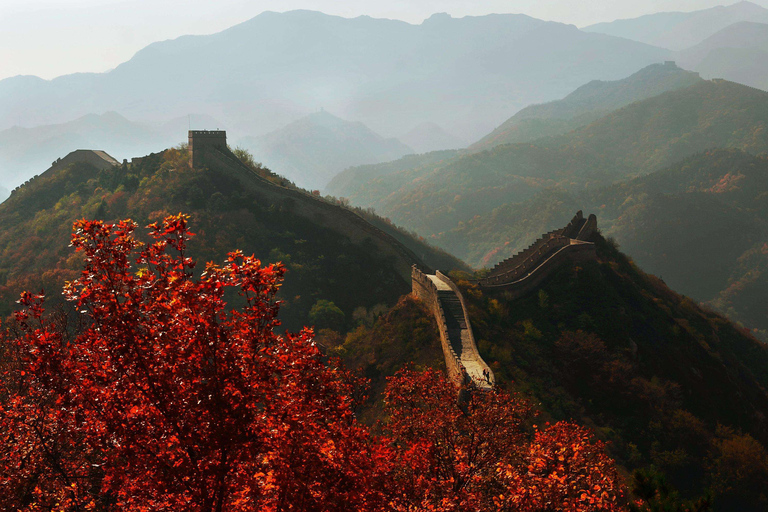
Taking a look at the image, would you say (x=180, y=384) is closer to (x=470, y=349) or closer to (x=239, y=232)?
(x=470, y=349)

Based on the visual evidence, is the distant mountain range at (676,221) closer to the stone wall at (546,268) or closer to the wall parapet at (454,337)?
the stone wall at (546,268)

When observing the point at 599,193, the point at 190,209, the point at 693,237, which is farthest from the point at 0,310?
the point at 599,193

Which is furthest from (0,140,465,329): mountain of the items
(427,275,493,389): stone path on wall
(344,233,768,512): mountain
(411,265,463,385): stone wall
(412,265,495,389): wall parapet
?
(427,275,493,389): stone path on wall

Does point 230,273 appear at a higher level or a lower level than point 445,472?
higher

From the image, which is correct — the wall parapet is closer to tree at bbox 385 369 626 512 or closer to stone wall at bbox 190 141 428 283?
tree at bbox 385 369 626 512

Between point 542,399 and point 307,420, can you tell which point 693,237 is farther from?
point 307,420

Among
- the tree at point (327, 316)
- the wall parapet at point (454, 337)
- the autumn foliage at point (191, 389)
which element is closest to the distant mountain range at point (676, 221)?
the tree at point (327, 316)
